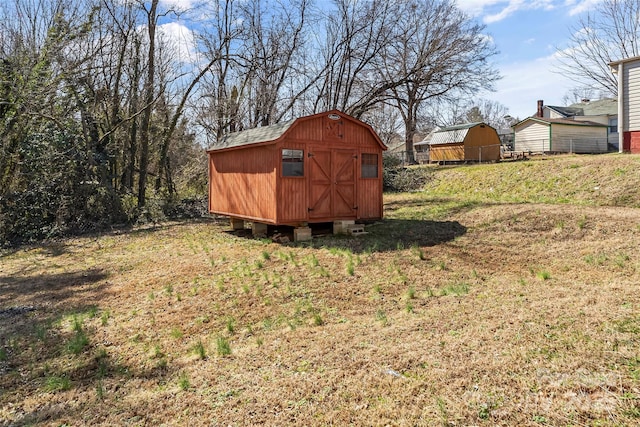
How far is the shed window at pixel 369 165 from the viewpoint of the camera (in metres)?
10.1

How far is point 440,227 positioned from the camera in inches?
388

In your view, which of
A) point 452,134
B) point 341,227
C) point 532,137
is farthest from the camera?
point 532,137

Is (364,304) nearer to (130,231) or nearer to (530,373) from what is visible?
(530,373)

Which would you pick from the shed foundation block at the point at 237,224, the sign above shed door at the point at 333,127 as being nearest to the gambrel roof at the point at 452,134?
the sign above shed door at the point at 333,127

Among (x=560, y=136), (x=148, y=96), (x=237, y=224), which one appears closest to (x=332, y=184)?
(x=237, y=224)

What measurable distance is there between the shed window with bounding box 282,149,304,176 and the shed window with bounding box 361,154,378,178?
179 centimetres

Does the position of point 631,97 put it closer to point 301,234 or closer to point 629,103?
point 629,103

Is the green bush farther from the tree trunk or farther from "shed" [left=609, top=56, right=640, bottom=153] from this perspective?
the tree trunk

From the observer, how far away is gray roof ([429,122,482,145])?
21906 mm

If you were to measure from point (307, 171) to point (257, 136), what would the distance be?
1.61 metres

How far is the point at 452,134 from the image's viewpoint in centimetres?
2272

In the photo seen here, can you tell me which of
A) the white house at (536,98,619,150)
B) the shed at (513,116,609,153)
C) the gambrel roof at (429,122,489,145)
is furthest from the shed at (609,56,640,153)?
the white house at (536,98,619,150)

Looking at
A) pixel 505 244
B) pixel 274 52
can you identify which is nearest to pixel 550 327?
pixel 505 244

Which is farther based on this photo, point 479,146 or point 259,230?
point 479,146
